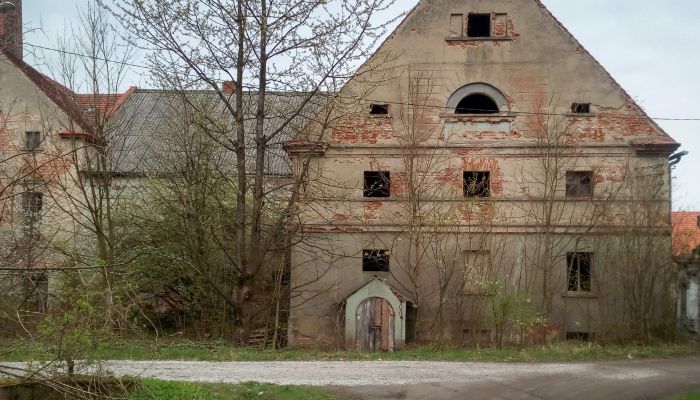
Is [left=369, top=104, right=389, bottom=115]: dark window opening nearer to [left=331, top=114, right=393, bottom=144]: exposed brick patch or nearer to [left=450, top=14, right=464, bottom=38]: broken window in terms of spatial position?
[left=331, top=114, right=393, bottom=144]: exposed brick patch

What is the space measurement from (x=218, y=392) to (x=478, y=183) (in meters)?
13.1

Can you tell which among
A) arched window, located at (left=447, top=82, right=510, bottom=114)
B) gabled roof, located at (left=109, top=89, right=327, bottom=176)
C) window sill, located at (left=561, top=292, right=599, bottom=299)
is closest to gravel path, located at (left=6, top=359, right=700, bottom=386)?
window sill, located at (left=561, top=292, right=599, bottom=299)

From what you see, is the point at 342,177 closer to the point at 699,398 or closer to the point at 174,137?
the point at 174,137

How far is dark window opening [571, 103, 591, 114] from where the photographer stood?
22641 mm

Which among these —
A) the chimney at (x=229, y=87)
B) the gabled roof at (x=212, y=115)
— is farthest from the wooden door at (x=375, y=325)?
the chimney at (x=229, y=87)

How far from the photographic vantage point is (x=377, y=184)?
23.1 m

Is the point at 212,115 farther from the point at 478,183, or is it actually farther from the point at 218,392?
the point at 218,392

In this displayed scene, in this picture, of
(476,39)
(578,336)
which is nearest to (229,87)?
(476,39)

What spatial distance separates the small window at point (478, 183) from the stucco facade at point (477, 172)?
0.05 metres

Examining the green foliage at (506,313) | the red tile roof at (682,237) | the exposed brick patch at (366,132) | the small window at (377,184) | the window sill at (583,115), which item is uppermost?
the window sill at (583,115)

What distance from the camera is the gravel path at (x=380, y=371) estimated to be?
13.6 meters

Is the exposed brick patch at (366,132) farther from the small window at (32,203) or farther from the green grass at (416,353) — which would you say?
the small window at (32,203)

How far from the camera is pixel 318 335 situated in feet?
74.0

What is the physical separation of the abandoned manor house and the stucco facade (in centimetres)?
5
